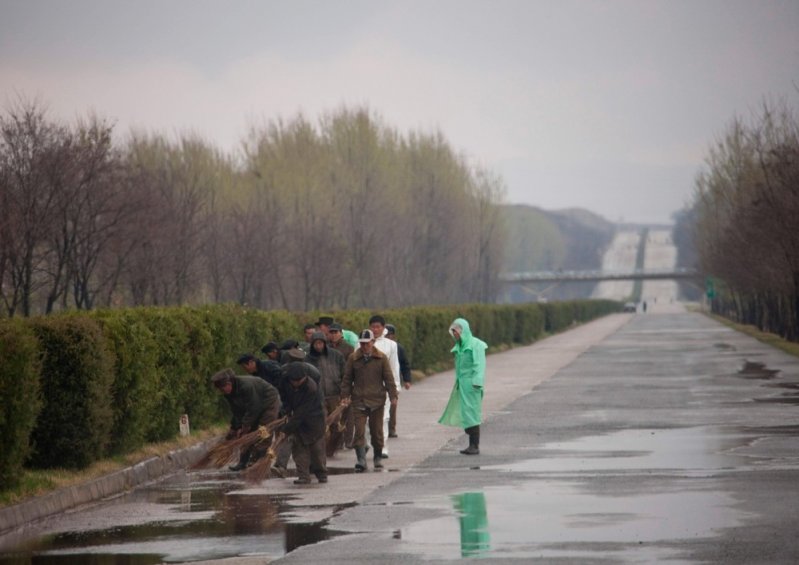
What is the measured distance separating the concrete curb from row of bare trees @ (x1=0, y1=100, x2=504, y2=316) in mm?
13277

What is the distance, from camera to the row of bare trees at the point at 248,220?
38938 mm

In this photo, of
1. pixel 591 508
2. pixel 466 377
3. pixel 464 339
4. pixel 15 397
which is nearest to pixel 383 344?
pixel 464 339

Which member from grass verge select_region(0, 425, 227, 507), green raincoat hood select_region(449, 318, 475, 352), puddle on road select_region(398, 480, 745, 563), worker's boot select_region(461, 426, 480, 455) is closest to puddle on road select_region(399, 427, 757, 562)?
puddle on road select_region(398, 480, 745, 563)

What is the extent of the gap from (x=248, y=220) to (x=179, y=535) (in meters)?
52.7

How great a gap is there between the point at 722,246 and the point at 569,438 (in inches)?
2427

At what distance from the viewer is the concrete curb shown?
1435cm

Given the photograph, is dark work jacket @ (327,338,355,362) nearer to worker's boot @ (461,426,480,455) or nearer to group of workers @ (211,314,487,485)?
group of workers @ (211,314,487,485)

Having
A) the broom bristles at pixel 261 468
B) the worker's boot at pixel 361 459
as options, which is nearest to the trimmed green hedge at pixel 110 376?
the broom bristles at pixel 261 468

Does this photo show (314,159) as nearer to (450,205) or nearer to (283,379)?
(450,205)

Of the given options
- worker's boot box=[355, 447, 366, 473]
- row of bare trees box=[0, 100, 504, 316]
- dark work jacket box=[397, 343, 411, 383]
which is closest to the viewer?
worker's boot box=[355, 447, 366, 473]

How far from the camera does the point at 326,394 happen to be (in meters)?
20.2

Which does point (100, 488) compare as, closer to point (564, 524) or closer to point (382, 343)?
point (382, 343)

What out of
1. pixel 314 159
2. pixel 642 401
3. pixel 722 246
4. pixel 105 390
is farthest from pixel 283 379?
pixel 722 246

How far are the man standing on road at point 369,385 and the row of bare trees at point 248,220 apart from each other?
49.3 feet
